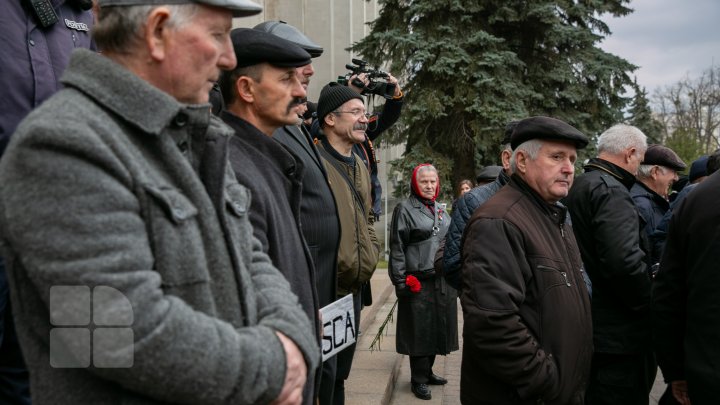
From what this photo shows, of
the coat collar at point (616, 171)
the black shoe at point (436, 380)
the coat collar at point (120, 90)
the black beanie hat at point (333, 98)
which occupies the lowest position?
the black shoe at point (436, 380)

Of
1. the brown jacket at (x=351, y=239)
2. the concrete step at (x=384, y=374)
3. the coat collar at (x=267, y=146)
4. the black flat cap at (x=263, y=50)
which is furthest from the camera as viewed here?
the concrete step at (x=384, y=374)

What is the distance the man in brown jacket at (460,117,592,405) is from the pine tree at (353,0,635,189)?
12.4m

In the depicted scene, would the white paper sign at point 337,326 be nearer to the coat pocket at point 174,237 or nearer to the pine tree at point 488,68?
the coat pocket at point 174,237

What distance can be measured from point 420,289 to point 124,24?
4.71 meters

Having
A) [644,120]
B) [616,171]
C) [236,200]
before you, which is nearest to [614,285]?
[616,171]

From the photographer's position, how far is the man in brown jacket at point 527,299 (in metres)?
2.76

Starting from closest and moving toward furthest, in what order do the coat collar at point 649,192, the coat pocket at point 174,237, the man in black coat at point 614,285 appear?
the coat pocket at point 174,237 → the man in black coat at point 614,285 → the coat collar at point 649,192

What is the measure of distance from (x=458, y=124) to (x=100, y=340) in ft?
50.9

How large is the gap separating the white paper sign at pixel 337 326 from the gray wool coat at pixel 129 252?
1.35 m

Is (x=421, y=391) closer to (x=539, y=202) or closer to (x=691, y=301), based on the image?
(x=539, y=202)

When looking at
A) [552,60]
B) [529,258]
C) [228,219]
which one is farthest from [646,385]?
[552,60]

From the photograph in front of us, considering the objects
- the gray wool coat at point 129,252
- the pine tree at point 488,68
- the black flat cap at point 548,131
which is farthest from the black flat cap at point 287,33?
the pine tree at point 488,68

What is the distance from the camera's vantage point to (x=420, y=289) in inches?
227

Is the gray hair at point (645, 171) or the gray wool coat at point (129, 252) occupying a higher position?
the gray wool coat at point (129, 252)
